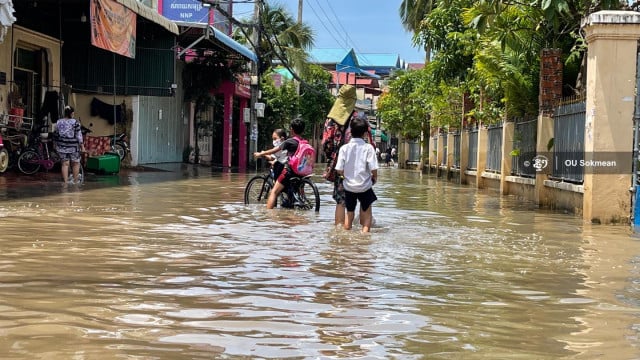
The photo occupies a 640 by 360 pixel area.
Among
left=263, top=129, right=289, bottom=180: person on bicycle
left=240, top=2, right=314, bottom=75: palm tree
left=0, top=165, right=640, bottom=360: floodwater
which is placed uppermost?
left=240, top=2, right=314, bottom=75: palm tree

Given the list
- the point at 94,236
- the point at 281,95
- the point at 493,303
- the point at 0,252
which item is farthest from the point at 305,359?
the point at 281,95

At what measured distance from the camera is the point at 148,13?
2016cm

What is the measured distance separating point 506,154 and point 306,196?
8004mm

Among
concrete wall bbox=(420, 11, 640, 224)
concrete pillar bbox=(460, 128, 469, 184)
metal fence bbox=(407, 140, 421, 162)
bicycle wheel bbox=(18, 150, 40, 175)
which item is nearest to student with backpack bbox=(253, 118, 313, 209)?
concrete wall bbox=(420, 11, 640, 224)

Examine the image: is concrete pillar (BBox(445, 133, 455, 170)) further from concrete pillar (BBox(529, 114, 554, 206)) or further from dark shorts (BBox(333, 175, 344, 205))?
dark shorts (BBox(333, 175, 344, 205))

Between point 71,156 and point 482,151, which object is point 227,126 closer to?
point 482,151

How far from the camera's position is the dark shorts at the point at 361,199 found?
357 inches

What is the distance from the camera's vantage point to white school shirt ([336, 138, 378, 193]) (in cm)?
901

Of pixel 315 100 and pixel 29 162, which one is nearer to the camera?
pixel 29 162

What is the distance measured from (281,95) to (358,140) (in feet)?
106

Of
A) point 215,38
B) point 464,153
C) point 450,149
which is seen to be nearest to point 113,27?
point 215,38

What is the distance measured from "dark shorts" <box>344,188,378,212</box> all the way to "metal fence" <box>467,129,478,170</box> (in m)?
15.0

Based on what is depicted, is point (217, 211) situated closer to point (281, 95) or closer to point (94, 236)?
point (94, 236)

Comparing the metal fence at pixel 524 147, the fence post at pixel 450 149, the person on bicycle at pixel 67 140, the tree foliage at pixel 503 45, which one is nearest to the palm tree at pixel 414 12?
the fence post at pixel 450 149
